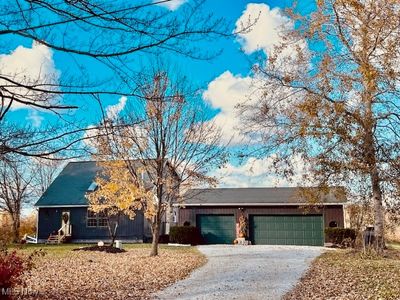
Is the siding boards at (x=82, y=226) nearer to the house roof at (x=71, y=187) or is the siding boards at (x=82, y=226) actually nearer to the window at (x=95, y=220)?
the window at (x=95, y=220)

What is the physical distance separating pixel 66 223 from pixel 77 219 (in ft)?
2.63

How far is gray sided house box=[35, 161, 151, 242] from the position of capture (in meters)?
27.9

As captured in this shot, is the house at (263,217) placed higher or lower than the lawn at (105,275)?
higher

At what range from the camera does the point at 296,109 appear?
14.8m

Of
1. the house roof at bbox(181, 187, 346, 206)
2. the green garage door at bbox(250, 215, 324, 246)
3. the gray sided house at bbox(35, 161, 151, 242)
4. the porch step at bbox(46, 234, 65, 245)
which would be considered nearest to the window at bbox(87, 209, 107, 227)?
the gray sided house at bbox(35, 161, 151, 242)

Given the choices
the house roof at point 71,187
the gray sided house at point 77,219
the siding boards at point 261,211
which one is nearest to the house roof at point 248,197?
the siding boards at point 261,211

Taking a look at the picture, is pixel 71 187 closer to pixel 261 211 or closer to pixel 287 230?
pixel 261 211

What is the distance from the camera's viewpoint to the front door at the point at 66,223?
93.8 feet

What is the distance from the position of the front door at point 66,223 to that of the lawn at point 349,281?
19050 millimetres

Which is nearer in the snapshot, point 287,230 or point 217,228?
point 287,230

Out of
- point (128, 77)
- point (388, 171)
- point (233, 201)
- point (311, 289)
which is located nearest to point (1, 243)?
point (128, 77)

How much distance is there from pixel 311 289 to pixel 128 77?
6370 millimetres

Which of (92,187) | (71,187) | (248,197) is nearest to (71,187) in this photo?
(71,187)

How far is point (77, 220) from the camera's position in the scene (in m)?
28.8
